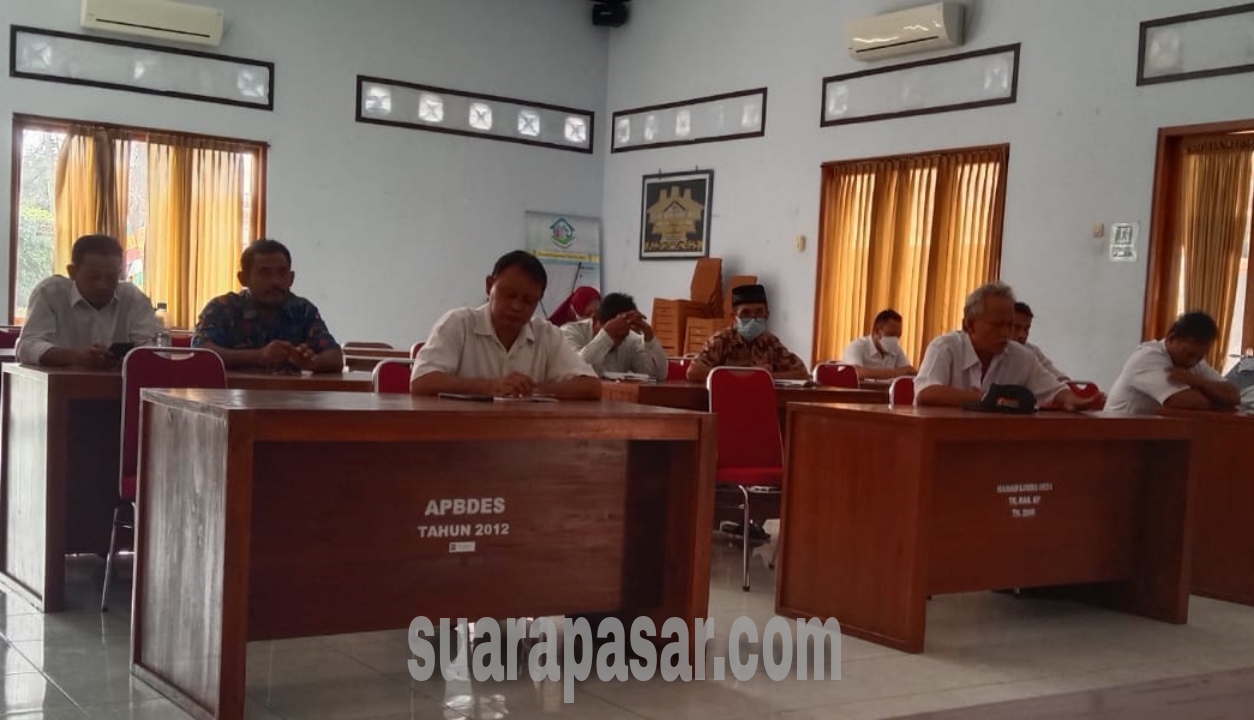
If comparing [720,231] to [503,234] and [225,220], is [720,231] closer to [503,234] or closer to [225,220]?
[503,234]

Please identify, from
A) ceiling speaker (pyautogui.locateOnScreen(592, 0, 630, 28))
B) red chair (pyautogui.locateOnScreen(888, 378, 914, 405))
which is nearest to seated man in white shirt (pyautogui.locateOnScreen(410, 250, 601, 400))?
red chair (pyautogui.locateOnScreen(888, 378, 914, 405))

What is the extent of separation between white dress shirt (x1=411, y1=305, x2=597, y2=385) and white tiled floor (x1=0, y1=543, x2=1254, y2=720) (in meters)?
0.88

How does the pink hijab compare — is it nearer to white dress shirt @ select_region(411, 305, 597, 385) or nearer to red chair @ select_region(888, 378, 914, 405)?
red chair @ select_region(888, 378, 914, 405)

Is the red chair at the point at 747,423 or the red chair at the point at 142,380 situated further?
the red chair at the point at 747,423

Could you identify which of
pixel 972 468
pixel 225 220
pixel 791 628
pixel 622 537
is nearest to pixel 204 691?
pixel 622 537

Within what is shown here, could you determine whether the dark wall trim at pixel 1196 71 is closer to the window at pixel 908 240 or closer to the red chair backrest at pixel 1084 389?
the window at pixel 908 240

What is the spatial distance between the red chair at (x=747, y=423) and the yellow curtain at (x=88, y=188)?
21.4 feet

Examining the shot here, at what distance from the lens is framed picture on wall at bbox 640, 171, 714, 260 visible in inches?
437

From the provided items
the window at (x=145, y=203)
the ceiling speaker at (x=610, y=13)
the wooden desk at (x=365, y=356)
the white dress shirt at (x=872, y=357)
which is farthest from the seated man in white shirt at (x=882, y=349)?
the window at (x=145, y=203)

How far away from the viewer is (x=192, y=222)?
10062mm

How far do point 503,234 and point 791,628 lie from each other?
8.20 m

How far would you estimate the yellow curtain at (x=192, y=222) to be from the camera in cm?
995

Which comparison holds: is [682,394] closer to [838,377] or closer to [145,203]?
[838,377]

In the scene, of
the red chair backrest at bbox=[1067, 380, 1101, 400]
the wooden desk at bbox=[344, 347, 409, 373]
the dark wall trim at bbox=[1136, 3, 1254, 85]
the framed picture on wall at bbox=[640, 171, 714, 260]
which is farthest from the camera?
the framed picture on wall at bbox=[640, 171, 714, 260]
